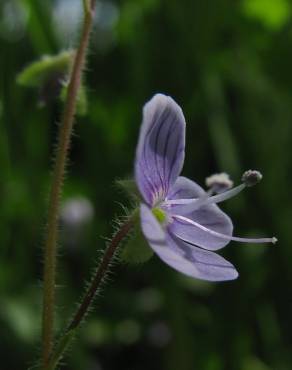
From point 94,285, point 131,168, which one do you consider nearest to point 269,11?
point 131,168

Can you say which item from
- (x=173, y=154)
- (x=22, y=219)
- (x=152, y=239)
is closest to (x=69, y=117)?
(x=173, y=154)

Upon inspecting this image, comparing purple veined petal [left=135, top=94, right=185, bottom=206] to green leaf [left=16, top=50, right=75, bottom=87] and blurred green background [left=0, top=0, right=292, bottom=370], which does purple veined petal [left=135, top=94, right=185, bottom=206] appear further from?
blurred green background [left=0, top=0, right=292, bottom=370]

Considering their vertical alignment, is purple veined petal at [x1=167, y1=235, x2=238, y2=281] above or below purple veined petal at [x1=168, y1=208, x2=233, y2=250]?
above

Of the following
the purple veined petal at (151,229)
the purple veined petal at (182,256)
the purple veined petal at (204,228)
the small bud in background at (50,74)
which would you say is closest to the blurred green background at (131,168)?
the small bud in background at (50,74)

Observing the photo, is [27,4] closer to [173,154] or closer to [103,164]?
[103,164]

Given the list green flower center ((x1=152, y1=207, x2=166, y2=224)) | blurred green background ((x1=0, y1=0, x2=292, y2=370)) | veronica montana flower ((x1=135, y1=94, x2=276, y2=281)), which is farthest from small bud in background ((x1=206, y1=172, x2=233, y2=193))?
blurred green background ((x1=0, y1=0, x2=292, y2=370))

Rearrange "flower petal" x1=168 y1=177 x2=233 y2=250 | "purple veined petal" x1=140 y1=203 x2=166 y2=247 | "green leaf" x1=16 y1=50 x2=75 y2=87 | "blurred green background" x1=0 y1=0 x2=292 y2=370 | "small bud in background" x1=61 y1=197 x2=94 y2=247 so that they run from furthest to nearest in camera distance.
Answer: "small bud in background" x1=61 y1=197 x2=94 y2=247 < "blurred green background" x1=0 y1=0 x2=292 y2=370 < "green leaf" x1=16 y1=50 x2=75 y2=87 < "flower petal" x1=168 y1=177 x2=233 y2=250 < "purple veined petal" x1=140 y1=203 x2=166 y2=247

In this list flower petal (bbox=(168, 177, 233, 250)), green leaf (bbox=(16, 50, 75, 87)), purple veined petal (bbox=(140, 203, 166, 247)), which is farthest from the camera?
green leaf (bbox=(16, 50, 75, 87))
